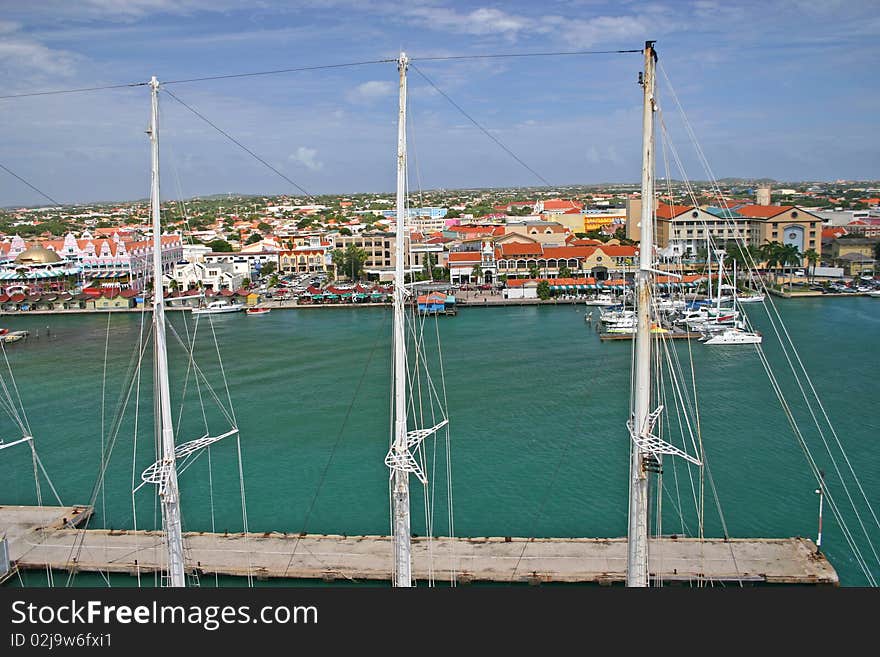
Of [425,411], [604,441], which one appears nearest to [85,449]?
[425,411]

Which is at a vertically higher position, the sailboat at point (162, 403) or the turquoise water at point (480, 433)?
the sailboat at point (162, 403)

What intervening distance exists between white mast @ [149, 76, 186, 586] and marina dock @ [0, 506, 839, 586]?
132 centimetres

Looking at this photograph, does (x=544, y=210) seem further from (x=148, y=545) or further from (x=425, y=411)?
(x=148, y=545)

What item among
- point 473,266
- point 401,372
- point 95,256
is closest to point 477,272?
point 473,266

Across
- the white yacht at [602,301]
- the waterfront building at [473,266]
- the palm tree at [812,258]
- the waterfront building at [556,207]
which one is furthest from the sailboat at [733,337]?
the waterfront building at [556,207]

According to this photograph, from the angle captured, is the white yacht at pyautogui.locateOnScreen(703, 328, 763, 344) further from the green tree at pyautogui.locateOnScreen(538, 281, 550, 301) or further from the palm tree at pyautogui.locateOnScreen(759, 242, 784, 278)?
the palm tree at pyautogui.locateOnScreen(759, 242, 784, 278)

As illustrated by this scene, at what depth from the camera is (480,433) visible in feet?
25.2

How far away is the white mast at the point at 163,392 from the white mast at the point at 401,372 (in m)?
0.93

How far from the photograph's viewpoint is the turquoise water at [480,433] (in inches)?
227

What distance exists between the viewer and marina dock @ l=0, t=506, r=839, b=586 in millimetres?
4586

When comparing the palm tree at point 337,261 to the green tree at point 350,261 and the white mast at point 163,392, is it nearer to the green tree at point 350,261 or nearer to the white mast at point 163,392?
the green tree at point 350,261

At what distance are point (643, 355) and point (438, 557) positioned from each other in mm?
2393

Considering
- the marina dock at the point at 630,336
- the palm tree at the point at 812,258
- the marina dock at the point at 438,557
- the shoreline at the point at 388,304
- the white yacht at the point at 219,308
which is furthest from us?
the palm tree at the point at 812,258

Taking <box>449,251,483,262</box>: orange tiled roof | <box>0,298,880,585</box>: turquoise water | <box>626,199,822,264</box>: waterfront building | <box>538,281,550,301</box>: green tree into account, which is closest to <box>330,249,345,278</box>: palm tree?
<box>449,251,483,262</box>: orange tiled roof
